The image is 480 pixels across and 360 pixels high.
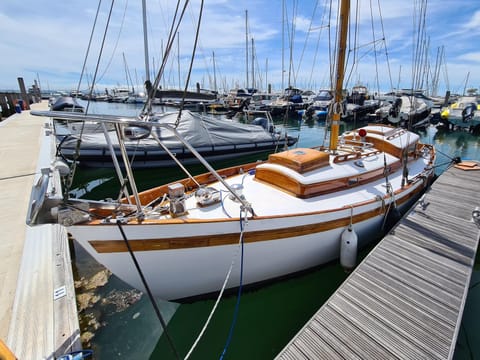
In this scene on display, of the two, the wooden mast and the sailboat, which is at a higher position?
the wooden mast

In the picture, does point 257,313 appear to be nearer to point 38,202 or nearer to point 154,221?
point 154,221

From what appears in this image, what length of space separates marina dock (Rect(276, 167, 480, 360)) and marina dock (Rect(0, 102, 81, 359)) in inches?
106

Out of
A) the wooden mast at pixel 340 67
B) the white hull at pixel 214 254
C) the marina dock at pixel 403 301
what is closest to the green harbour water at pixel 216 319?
the white hull at pixel 214 254

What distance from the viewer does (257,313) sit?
4.35m

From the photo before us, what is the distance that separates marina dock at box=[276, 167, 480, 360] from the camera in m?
3.02

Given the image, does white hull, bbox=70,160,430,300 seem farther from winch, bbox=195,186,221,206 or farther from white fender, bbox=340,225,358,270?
winch, bbox=195,186,221,206

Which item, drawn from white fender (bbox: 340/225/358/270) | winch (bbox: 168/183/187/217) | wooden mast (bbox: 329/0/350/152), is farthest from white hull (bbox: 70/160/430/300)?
wooden mast (bbox: 329/0/350/152)

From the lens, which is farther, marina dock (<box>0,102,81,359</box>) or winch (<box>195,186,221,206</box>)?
winch (<box>195,186,221,206</box>)

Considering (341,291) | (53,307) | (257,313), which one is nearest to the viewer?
(53,307)

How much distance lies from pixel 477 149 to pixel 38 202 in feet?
76.3

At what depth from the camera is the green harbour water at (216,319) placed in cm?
372

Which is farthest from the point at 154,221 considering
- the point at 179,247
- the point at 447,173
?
the point at 447,173

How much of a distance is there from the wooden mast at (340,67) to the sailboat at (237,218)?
0.02m

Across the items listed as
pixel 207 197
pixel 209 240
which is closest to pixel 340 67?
pixel 207 197
